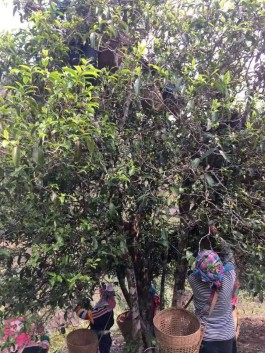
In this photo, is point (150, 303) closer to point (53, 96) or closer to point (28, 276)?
point (28, 276)

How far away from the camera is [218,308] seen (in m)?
3.04

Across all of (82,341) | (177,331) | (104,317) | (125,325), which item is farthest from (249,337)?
(177,331)

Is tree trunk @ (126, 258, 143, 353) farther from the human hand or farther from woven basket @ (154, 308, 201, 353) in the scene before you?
the human hand

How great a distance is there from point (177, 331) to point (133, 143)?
4.79 feet

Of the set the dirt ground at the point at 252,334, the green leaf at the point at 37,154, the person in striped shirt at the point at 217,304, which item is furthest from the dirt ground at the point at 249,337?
the green leaf at the point at 37,154

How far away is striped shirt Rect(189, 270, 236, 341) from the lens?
118 inches

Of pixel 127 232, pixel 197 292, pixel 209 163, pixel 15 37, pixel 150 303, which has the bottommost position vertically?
pixel 150 303

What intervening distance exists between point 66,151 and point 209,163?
4.26 ft

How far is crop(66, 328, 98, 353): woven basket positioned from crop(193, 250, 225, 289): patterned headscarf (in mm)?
1331

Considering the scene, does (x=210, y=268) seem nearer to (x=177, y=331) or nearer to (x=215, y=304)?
(x=215, y=304)

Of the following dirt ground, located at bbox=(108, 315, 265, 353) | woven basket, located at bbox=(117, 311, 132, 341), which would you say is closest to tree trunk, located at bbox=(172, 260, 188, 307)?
woven basket, located at bbox=(117, 311, 132, 341)

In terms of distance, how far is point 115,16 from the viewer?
300 cm

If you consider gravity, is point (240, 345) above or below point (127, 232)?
below

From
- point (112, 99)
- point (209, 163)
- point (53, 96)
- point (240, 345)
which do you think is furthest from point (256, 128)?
point (240, 345)
